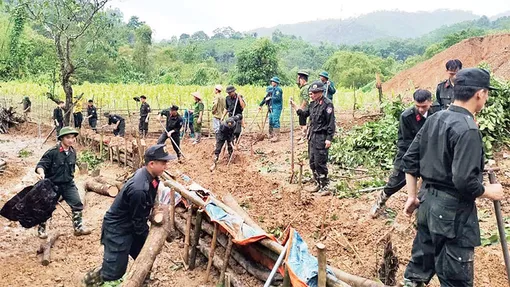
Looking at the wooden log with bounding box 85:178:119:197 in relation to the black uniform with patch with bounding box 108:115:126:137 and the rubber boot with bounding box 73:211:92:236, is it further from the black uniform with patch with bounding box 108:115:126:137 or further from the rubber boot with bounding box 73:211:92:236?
the black uniform with patch with bounding box 108:115:126:137

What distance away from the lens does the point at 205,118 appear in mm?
16422

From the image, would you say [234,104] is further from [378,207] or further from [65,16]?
[65,16]

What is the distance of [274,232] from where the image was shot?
6.14 m

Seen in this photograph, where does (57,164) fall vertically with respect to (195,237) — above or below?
above

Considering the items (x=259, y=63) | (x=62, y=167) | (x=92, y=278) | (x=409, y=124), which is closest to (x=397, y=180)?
(x=409, y=124)

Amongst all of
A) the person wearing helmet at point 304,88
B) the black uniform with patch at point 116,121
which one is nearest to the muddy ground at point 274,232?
the person wearing helmet at point 304,88

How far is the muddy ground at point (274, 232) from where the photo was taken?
5098 millimetres

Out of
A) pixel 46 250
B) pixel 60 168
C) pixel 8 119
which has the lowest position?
pixel 8 119

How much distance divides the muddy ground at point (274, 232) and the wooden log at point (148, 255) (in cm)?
84

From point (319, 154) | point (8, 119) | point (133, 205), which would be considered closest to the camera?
point (133, 205)

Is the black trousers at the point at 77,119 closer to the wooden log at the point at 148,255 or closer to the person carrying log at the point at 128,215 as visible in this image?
the wooden log at the point at 148,255

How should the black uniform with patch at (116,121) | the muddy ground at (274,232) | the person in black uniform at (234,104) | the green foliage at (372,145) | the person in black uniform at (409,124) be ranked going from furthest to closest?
the black uniform with patch at (116,121) → the person in black uniform at (234,104) → the green foliage at (372,145) → the person in black uniform at (409,124) → the muddy ground at (274,232)

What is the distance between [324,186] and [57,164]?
4.05 meters

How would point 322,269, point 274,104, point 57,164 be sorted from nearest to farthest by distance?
point 322,269 < point 57,164 < point 274,104
